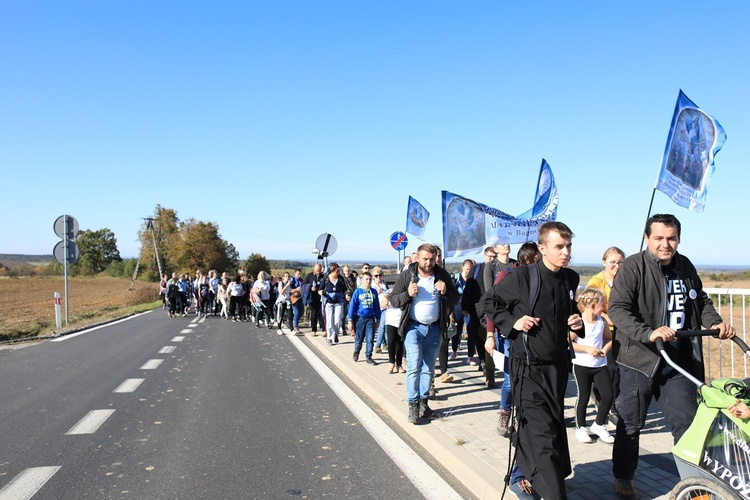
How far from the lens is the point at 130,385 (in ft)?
27.2

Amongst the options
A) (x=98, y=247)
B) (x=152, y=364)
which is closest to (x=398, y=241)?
(x=152, y=364)

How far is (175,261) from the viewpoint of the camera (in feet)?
217

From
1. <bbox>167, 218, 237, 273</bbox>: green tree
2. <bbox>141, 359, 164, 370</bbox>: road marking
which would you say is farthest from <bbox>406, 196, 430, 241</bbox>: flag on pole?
<bbox>167, 218, 237, 273</bbox>: green tree

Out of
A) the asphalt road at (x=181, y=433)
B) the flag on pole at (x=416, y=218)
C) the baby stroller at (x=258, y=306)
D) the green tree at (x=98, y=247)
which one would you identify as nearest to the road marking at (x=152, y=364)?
the asphalt road at (x=181, y=433)

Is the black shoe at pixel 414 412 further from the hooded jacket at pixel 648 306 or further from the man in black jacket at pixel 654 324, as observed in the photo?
the hooded jacket at pixel 648 306

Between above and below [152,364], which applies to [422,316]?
above

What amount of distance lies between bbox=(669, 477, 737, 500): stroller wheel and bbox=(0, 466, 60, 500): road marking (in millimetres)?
4375

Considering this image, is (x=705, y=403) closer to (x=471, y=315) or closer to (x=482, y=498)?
(x=482, y=498)

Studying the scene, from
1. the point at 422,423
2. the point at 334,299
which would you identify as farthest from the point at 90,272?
the point at 422,423

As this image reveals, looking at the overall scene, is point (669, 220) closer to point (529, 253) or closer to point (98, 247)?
point (529, 253)

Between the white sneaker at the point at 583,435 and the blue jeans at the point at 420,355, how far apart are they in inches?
61.4

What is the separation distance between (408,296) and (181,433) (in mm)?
2726

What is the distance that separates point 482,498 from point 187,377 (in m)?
6.13

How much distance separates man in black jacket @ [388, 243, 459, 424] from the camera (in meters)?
6.12
